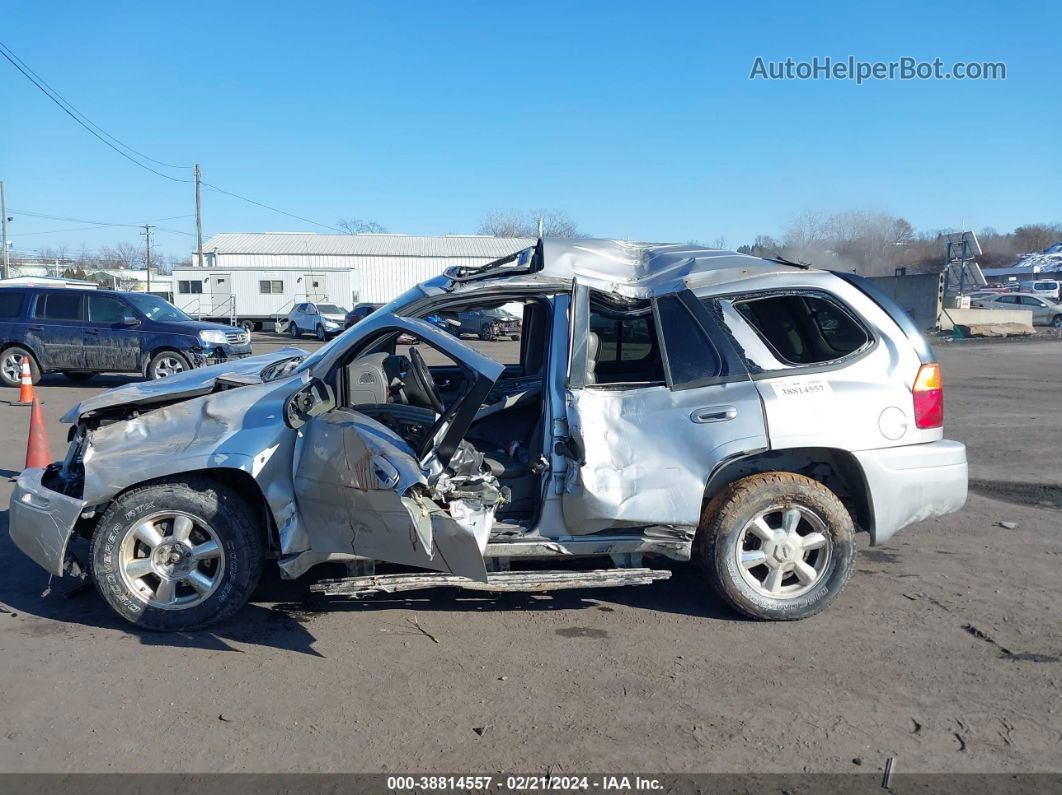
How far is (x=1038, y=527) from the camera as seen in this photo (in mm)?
6488

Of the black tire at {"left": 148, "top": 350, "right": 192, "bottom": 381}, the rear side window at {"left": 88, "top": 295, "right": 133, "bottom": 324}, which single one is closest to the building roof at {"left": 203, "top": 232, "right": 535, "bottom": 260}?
the rear side window at {"left": 88, "top": 295, "right": 133, "bottom": 324}

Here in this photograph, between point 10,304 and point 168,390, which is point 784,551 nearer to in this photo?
point 168,390

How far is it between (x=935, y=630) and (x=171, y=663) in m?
→ 4.00

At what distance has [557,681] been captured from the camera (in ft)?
13.3

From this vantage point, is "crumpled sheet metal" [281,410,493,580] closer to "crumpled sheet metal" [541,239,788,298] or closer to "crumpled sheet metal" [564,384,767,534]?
"crumpled sheet metal" [564,384,767,534]

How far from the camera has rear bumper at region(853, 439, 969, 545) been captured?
463 cm

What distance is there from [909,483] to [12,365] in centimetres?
1574

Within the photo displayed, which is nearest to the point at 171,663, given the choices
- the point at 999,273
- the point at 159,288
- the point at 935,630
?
the point at 935,630

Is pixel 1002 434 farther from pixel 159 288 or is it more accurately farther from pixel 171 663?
pixel 159 288

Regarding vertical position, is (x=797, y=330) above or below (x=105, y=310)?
below

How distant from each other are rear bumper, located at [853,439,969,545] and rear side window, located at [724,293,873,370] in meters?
0.61

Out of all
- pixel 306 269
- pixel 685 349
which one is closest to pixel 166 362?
pixel 685 349

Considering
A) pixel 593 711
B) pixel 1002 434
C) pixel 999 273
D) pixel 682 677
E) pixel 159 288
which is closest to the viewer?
pixel 593 711

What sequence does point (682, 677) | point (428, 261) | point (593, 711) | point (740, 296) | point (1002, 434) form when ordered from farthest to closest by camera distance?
1. point (428, 261)
2. point (1002, 434)
3. point (740, 296)
4. point (682, 677)
5. point (593, 711)
